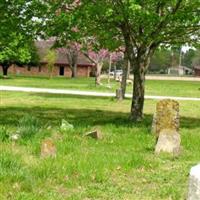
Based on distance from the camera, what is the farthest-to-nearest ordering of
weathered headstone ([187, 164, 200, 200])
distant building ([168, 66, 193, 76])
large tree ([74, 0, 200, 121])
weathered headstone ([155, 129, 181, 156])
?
1. distant building ([168, 66, 193, 76])
2. large tree ([74, 0, 200, 121])
3. weathered headstone ([155, 129, 181, 156])
4. weathered headstone ([187, 164, 200, 200])

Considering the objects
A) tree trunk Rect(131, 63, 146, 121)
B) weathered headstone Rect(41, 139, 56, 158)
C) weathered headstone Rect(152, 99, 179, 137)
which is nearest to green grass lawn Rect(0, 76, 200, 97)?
tree trunk Rect(131, 63, 146, 121)

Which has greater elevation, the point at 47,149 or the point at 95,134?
the point at 47,149

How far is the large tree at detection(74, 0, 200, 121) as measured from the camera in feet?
52.7

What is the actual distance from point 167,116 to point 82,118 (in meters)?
Answer: 6.09

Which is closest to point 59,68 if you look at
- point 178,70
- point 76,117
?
point 178,70

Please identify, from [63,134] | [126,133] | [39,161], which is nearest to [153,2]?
[126,133]

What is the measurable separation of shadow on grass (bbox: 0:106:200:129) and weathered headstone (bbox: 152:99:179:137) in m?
2.59

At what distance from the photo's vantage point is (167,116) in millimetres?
13859

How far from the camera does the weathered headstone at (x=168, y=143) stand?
11.6m

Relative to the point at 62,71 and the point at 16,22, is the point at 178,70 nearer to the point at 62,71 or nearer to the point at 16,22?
the point at 62,71

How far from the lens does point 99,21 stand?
17641 millimetres

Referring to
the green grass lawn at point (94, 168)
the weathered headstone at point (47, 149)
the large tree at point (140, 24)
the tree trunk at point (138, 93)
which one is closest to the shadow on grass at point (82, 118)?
the tree trunk at point (138, 93)

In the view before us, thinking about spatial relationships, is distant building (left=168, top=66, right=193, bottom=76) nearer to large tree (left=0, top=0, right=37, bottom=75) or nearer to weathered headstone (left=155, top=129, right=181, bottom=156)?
large tree (left=0, top=0, right=37, bottom=75)

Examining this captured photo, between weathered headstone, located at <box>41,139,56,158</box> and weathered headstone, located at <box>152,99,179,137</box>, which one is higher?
weathered headstone, located at <box>152,99,179,137</box>
